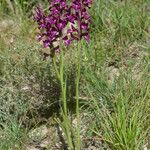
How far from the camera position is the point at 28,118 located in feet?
11.0

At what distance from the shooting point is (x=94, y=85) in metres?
3.39

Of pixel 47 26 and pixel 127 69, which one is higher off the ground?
pixel 47 26

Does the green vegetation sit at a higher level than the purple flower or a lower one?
lower

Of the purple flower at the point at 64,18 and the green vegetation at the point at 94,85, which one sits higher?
the purple flower at the point at 64,18

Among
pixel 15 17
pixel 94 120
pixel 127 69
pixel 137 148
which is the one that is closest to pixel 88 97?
pixel 94 120

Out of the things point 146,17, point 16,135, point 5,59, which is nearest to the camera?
point 16,135

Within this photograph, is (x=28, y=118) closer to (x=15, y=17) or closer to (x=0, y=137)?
(x=0, y=137)

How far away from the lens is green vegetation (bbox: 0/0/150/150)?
2.98m

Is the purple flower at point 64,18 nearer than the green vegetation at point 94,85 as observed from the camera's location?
Yes

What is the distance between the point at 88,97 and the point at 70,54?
0.50 m

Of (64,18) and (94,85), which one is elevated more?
(64,18)

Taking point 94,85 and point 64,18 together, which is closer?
point 64,18

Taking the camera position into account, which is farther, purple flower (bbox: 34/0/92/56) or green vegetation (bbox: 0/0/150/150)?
green vegetation (bbox: 0/0/150/150)

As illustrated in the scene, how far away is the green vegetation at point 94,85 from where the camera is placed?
298 centimetres
